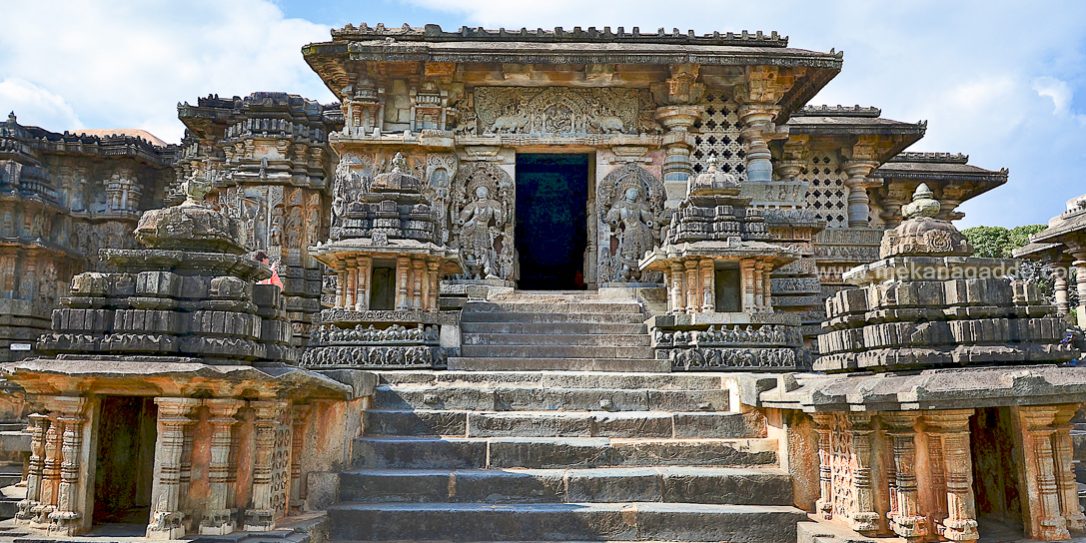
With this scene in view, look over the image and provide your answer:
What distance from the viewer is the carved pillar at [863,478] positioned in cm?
444

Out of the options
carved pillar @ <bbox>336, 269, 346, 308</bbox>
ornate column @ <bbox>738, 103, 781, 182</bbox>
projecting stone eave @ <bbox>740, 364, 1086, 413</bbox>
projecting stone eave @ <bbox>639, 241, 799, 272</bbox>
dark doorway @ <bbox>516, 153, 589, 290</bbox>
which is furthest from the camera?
dark doorway @ <bbox>516, 153, 589, 290</bbox>

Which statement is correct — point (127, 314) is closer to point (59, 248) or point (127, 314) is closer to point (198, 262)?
point (198, 262)

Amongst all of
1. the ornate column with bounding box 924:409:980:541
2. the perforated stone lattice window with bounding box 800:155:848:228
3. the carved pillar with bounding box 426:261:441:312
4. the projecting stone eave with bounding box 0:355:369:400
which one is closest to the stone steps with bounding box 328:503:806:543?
the ornate column with bounding box 924:409:980:541

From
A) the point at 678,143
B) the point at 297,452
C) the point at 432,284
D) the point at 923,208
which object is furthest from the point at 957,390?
the point at 678,143

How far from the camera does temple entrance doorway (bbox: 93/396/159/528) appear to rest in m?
4.88

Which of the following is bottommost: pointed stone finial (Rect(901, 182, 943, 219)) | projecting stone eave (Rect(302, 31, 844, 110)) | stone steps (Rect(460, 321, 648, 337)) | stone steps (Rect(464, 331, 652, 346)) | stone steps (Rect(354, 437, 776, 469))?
stone steps (Rect(354, 437, 776, 469))

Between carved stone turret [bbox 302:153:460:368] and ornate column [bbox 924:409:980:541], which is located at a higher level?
carved stone turret [bbox 302:153:460:368]

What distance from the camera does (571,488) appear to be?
5336 mm

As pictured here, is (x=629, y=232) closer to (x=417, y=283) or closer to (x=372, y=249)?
(x=417, y=283)

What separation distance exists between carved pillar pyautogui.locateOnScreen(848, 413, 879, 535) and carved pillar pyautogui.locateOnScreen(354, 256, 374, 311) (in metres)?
5.62

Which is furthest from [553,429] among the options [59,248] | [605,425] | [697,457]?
[59,248]

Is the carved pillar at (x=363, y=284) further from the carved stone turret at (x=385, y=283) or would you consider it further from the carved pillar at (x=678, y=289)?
the carved pillar at (x=678, y=289)

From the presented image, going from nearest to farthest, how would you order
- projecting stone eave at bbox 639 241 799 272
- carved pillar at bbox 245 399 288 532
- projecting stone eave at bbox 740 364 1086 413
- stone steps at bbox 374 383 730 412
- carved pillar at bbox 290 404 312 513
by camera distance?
projecting stone eave at bbox 740 364 1086 413, carved pillar at bbox 245 399 288 532, carved pillar at bbox 290 404 312 513, stone steps at bbox 374 383 730 412, projecting stone eave at bbox 639 241 799 272

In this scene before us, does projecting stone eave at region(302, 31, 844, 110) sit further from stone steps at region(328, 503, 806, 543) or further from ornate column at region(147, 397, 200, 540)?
ornate column at region(147, 397, 200, 540)
